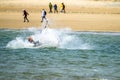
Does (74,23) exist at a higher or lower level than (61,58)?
→ lower

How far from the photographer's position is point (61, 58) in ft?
60.8

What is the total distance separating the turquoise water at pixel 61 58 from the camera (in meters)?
15.0

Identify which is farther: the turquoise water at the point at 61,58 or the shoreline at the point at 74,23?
the shoreline at the point at 74,23

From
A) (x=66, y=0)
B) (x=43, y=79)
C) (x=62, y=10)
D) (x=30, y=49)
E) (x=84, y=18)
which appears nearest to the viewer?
(x=43, y=79)

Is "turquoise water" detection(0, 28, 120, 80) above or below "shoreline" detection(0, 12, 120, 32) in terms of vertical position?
above

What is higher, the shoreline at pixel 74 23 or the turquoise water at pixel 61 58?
the turquoise water at pixel 61 58

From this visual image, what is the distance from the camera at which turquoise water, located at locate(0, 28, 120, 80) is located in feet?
49.3

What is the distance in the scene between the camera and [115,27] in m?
31.8

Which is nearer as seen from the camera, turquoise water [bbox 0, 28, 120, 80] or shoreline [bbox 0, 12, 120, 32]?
turquoise water [bbox 0, 28, 120, 80]

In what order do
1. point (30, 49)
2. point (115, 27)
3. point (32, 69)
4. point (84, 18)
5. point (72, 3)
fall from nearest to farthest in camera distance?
point (32, 69) → point (30, 49) → point (115, 27) → point (84, 18) → point (72, 3)

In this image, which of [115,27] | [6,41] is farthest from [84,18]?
[6,41]

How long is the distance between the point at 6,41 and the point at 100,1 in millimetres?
36200

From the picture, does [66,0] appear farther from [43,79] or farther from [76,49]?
[43,79]

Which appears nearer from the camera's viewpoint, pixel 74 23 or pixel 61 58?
pixel 61 58
